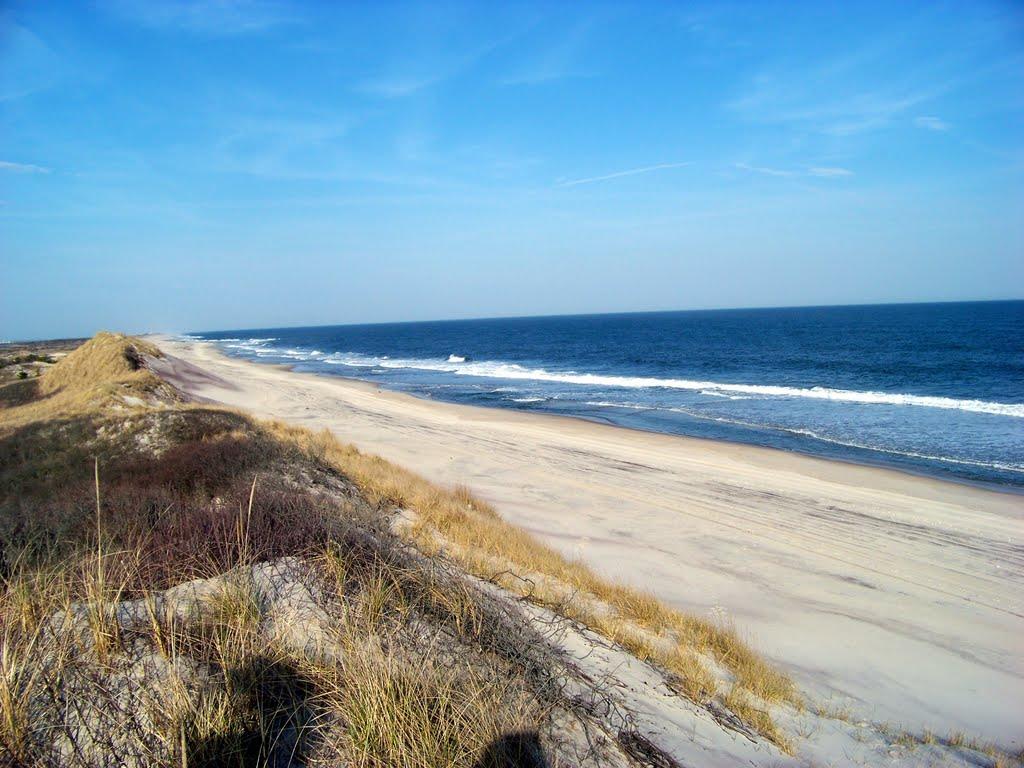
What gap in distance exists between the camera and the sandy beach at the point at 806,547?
6.32m

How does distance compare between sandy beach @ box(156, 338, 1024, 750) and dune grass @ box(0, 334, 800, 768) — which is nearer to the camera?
dune grass @ box(0, 334, 800, 768)

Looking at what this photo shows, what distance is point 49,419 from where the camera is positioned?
1375 cm

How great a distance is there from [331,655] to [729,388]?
34.4 metres

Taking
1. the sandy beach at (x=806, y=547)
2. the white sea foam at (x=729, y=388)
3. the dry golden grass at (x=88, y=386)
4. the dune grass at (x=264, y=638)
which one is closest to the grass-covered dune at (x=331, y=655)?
the dune grass at (x=264, y=638)

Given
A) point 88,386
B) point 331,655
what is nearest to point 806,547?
point 331,655

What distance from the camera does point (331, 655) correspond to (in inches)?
143

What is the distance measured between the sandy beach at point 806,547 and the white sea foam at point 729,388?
45.1 ft

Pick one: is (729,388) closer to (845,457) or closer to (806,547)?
(845,457)

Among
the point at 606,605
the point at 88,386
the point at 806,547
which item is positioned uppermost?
the point at 88,386

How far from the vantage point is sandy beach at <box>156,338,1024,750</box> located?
20.7 ft

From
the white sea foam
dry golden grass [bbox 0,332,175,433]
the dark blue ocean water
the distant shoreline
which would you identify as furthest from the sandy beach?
the white sea foam

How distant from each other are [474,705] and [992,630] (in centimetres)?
824

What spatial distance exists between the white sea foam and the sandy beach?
13733 mm

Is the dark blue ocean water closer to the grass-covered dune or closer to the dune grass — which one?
the dune grass
